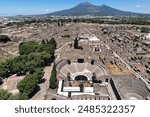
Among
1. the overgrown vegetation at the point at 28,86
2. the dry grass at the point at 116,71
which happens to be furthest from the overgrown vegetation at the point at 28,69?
the dry grass at the point at 116,71

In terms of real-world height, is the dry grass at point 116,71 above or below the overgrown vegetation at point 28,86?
below

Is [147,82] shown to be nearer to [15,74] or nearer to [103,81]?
[103,81]

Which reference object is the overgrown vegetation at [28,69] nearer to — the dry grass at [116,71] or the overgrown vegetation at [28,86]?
the overgrown vegetation at [28,86]

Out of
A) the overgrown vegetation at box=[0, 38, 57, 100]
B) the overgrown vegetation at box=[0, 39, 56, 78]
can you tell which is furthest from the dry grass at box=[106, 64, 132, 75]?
the overgrown vegetation at box=[0, 39, 56, 78]

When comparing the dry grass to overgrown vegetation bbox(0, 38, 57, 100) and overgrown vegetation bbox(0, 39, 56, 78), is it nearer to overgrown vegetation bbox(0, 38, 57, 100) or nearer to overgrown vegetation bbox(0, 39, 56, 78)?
overgrown vegetation bbox(0, 38, 57, 100)

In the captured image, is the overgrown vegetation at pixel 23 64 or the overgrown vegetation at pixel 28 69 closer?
the overgrown vegetation at pixel 28 69

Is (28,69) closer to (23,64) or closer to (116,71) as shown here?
(23,64)

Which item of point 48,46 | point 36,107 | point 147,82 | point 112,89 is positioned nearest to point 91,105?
point 36,107

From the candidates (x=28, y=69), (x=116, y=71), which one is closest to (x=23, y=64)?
(x=28, y=69)

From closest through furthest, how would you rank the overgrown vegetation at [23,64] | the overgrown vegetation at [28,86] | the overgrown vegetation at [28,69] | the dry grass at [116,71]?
the overgrown vegetation at [28,86] < the overgrown vegetation at [28,69] < the dry grass at [116,71] < the overgrown vegetation at [23,64]

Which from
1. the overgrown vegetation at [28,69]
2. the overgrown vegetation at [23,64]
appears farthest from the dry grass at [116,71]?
the overgrown vegetation at [23,64]

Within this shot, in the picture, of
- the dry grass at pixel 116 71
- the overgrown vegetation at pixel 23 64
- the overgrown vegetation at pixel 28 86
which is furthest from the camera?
the overgrown vegetation at pixel 23 64
